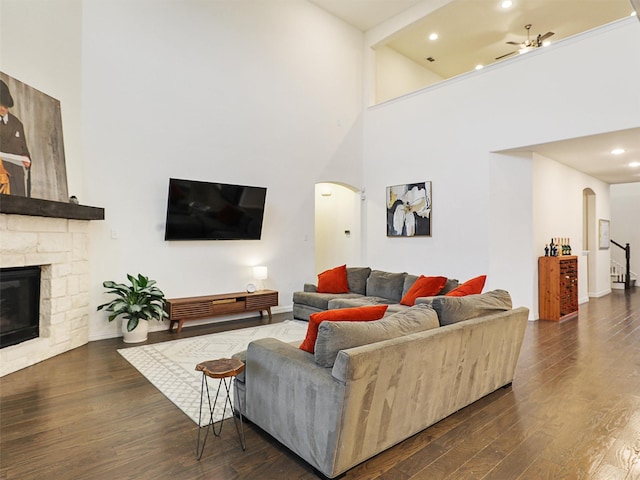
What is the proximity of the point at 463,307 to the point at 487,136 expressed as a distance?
4.29m

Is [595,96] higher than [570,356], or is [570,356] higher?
[595,96]

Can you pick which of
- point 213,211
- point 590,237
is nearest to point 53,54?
point 213,211

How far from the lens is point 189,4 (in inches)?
222

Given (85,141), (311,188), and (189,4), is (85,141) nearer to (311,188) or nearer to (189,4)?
(189,4)

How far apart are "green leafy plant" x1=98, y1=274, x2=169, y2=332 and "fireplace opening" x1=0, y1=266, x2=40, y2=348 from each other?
2.32 ft

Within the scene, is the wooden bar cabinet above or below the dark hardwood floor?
above

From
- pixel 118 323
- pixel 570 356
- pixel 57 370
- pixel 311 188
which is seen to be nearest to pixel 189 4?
pixel 311 188

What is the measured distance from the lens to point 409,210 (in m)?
7.25

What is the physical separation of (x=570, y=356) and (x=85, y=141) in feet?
20.4

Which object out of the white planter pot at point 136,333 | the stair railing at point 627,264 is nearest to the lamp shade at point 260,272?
the white planter pot at point 136,333

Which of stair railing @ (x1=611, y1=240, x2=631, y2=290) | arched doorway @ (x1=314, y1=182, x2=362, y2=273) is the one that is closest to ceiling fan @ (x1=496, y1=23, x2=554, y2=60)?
arched doorway @ (x1=314, y1=182, x2=362, y2=273)

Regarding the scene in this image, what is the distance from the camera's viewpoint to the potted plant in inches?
180

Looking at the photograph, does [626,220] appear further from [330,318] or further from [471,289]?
[330,318]

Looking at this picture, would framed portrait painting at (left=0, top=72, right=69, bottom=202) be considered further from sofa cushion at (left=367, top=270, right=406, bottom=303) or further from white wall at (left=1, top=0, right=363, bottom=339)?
sofa cushion at (left=367, top=270, right=406, bottom=303)
